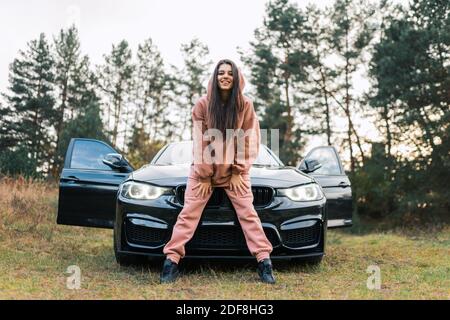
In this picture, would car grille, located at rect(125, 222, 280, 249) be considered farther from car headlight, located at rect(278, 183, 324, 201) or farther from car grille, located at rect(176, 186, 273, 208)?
car headlight, located at rect(278, 183, 324, 201)

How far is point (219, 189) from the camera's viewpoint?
13.6 feet

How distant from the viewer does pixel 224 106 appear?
4062 millimetres

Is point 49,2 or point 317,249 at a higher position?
point 49,2

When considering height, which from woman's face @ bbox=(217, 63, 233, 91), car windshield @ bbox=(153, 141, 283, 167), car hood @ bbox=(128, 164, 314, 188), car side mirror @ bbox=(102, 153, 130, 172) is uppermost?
woman's face @ bbox=(217, 63, 233, 91)

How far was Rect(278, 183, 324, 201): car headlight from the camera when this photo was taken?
4.23m

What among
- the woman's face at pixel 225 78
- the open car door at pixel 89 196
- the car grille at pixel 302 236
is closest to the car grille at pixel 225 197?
the car grille at pixel 302 236

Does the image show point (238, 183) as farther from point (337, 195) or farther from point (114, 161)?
point (337, 195)

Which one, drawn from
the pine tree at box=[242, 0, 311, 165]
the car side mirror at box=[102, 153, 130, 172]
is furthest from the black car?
the pine tree at box=[242, 0, 311, 165]

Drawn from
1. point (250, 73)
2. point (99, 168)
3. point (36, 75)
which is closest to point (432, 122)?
point (250, 73)

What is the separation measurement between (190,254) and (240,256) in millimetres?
396

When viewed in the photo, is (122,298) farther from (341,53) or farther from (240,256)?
(341,53)

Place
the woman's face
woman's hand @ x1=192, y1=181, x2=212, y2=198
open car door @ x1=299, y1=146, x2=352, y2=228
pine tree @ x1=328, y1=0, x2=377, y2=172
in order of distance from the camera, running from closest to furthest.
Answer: woman's hand @ x1=192, y1=181, x2=212, y2=198 < the woman's face < open car door @ x1=299, y1=146, x2=352, y2=228 < pine tree @ x1=328, y1=0, x2=377, y2=172

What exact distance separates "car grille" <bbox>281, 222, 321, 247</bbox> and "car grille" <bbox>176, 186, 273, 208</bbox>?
11.7 inches

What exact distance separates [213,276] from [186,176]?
2.72 ft
